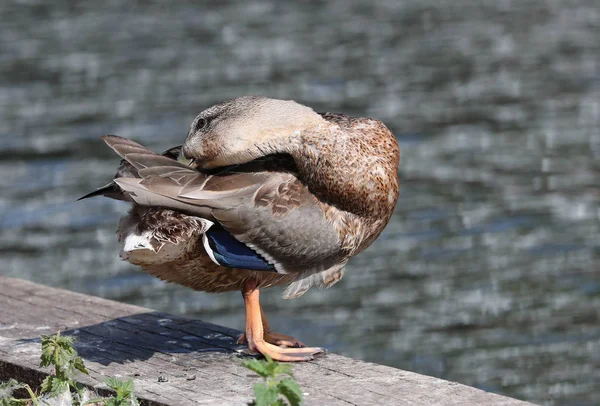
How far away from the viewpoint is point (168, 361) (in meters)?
4.44

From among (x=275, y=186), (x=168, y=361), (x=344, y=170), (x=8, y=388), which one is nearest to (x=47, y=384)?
(x=8, y=388)

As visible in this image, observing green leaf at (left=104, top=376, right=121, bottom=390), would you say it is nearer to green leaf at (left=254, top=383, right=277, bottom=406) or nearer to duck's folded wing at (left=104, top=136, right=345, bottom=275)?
green leaf at (left=254, top=383, right=277, bottom=406)

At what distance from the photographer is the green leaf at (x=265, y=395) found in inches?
127

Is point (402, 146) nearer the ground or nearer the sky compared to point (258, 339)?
nearer the ground

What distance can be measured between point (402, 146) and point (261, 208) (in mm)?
7778

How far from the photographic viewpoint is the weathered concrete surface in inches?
154

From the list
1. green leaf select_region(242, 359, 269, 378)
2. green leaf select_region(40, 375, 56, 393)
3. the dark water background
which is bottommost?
the dark water background

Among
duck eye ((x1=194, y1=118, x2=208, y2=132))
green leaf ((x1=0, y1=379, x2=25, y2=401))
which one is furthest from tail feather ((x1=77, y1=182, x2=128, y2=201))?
green leaf ((x1=0, y1=379, x2=25, y2=401))

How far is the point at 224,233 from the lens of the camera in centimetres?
450

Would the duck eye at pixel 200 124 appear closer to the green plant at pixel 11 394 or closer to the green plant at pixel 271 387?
the green plant at pixel 11 394

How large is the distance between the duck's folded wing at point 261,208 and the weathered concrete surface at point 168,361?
18.0 inches

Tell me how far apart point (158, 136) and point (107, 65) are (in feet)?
14.8

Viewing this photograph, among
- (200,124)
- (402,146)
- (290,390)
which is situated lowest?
(402,146)

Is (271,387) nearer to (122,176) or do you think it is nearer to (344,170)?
(344,170)
